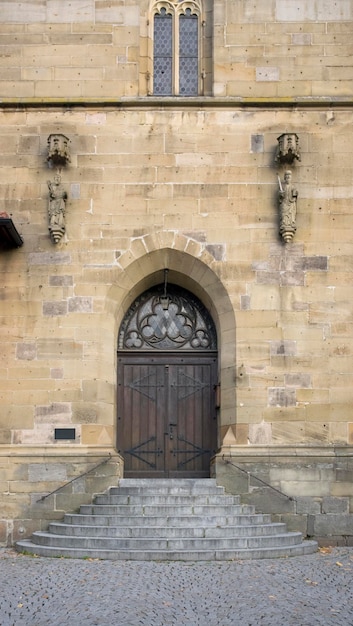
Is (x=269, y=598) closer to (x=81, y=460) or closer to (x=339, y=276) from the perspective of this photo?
(x=81, y=460)

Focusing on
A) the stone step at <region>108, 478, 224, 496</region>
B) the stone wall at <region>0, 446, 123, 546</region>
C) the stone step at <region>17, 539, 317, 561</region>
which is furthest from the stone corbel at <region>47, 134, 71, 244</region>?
the stone step at <region>17, 539, 317, 561</region>

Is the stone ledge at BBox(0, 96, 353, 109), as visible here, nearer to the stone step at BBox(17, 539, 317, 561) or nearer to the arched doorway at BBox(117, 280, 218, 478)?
the arched doorway at BBox(117, 280, 218, 478)

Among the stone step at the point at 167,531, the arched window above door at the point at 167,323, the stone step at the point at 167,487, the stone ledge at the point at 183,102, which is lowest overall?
the stone step at the point at 167,531

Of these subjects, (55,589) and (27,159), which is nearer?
(55,589)

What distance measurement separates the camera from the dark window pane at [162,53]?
52.6 feet

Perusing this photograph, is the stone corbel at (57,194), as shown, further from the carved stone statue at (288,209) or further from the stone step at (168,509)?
the stone step at (168,509)

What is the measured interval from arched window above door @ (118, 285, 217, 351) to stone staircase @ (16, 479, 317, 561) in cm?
247

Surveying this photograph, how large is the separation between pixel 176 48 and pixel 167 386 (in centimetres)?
576

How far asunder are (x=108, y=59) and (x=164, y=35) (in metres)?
1.23

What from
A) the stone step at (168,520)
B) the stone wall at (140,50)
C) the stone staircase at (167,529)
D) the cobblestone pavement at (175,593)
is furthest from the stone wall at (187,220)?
the cobblestone pavement at (175,593)

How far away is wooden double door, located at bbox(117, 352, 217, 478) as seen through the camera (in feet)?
50.9

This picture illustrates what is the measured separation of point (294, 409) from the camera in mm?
14602

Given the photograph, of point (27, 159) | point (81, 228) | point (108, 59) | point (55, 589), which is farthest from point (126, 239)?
point (55, 589)

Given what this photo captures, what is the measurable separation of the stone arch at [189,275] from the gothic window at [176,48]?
2762mm
